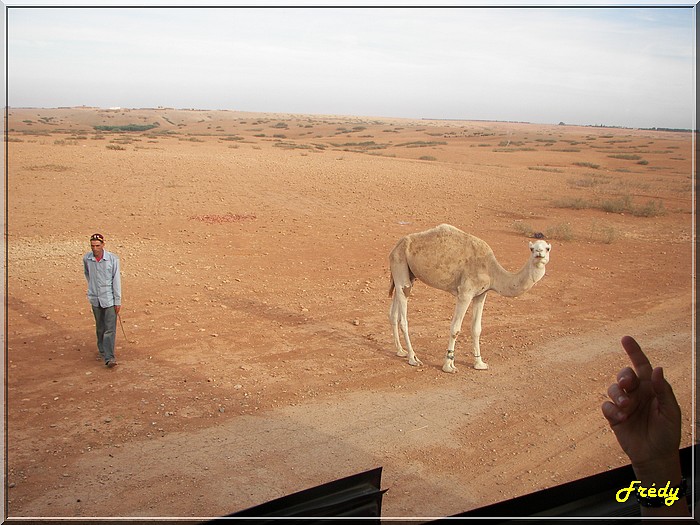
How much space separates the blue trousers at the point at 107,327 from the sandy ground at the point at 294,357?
0.94 ft

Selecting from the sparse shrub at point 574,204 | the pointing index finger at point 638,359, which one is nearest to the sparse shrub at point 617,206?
the sparse shrub at point 574,204

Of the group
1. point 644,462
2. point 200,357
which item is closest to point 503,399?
point 200,357

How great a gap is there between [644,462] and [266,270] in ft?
37.9

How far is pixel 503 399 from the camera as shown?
7.42 m

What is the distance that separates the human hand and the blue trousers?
7.13m

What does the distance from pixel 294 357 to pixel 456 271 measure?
99.2 inches

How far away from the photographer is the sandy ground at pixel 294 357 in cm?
570

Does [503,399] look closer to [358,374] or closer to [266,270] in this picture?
[358,374]

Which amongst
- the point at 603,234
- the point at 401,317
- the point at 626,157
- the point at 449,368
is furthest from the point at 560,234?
the point at 626,157

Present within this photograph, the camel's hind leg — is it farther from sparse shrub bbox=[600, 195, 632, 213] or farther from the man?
sparse shrub bbox=[600, 195, 632, 213]

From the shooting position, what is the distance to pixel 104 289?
306 inches

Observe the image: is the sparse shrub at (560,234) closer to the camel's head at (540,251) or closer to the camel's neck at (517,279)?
the camel's neck at (517,279)

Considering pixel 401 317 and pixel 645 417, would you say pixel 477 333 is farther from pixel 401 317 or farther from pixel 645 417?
pixel 645 417

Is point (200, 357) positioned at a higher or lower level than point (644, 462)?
lower
